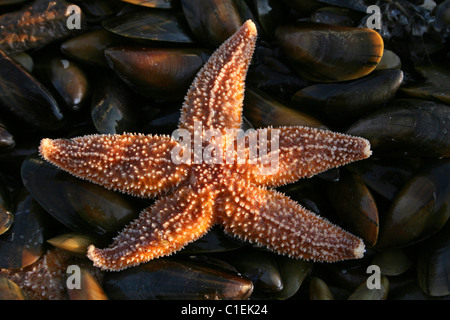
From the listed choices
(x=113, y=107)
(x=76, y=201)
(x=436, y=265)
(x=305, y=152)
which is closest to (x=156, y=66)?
(x=113, y=107)

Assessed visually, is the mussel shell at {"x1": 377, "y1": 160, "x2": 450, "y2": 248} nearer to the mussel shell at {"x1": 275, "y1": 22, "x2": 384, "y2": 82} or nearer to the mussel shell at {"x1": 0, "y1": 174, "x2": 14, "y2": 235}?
the mussel shell at {"x1": 275, "y1": 22, "x2": 384, "y2": 82}

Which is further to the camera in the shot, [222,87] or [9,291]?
[222,87]

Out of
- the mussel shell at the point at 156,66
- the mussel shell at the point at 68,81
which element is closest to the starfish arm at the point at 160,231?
the mussel shell at the point at 156,66

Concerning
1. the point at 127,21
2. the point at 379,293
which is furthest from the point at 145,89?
the point at 379,293

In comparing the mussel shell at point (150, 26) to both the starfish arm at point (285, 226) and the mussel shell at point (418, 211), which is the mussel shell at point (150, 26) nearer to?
the starfish arm at point (285, 226)

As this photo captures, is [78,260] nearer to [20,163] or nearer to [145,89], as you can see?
A: [20,163]

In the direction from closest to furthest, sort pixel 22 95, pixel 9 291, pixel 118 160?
pixel 9 291, pixel 118 160, pixel 22 95

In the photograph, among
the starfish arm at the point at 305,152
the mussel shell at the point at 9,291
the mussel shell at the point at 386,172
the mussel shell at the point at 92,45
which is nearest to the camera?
the mussel shell at the point at 9,291

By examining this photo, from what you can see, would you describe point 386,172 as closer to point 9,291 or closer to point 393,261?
point 393,261

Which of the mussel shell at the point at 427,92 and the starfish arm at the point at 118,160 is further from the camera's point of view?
the mussel shell at the point at 427,92
